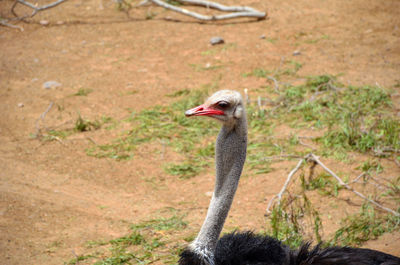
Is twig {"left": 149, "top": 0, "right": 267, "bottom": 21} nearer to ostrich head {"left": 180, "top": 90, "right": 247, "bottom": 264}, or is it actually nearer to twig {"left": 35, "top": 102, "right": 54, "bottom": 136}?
twig {"left": 35, "top": 102, "right": 54, "bottom": 136}

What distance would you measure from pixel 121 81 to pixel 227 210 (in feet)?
15.6

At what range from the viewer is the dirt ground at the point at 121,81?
435 cm

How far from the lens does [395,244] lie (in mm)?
3754

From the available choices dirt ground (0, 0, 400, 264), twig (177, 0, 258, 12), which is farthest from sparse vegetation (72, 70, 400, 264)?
twig (177, 0, 258, 12)

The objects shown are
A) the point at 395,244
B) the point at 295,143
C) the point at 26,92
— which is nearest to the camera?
the point at 395,244

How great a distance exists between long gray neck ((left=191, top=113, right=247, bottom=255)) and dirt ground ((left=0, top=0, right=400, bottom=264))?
4.44 feet

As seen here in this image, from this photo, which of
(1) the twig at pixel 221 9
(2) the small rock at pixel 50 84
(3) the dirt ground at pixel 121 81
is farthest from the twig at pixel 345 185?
(1) the twig at pixel 221 9

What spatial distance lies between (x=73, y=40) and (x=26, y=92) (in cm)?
215

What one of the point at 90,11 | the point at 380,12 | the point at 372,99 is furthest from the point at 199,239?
the point at 90,11

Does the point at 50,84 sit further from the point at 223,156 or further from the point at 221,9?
the point at 223,156

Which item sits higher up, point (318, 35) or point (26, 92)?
point (318, 35)

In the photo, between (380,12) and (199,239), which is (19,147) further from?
(380,12)

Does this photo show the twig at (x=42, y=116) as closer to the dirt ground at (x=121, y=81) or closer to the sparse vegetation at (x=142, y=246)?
the dirt ground at (x=121, y=81)

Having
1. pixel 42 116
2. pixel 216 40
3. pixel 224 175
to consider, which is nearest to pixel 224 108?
pixel 224 175
